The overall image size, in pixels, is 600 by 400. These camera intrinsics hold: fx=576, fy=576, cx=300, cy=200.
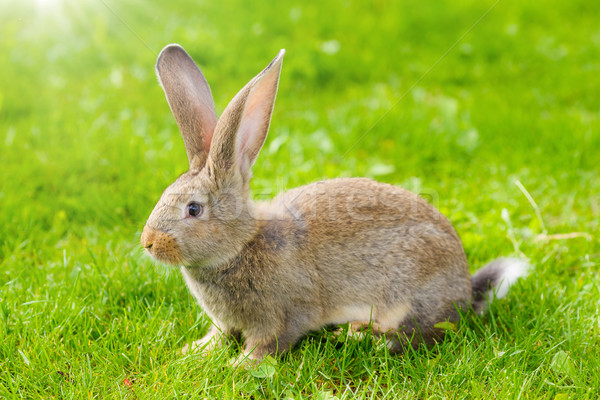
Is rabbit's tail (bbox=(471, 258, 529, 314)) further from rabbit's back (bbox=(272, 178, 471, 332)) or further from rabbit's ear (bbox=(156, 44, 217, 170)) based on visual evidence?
rabbit's ear (bbox=(156, 44, 217, 170))

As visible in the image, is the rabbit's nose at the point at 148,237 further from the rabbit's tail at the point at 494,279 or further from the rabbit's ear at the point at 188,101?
the rabbit's tail at the point at 494,279

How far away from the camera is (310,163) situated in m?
5.57

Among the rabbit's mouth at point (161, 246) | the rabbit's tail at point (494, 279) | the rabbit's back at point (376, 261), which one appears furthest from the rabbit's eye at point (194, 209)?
the rabbit's tail at point (494, 279)

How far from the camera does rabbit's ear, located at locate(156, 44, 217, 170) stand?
346 centimetres

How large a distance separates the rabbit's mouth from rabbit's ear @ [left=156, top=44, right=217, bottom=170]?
52cm

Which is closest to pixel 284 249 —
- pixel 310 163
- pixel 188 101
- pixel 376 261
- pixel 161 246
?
pixel 376 261

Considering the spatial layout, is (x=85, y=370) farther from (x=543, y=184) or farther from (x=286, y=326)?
(x=543, y=184)

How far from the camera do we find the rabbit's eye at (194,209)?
3248 mm

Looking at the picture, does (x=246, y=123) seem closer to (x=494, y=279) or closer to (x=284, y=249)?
(x=284, y=249)

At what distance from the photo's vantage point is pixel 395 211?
362cm

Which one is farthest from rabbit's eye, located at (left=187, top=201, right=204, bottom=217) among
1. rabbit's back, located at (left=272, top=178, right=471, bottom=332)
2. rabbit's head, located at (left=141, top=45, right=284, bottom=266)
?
rabbit's back, located at (left=272, top=178, right=471, bottom=332)

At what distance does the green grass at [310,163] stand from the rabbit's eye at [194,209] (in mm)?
763

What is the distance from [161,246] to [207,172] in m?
0.51

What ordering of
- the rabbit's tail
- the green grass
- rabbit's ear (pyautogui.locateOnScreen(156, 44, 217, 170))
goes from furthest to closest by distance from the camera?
the rabbit's tail, rabbit's ear (pyautogui.locateOnScreen(156, 44, 217, 170)), the green grass
